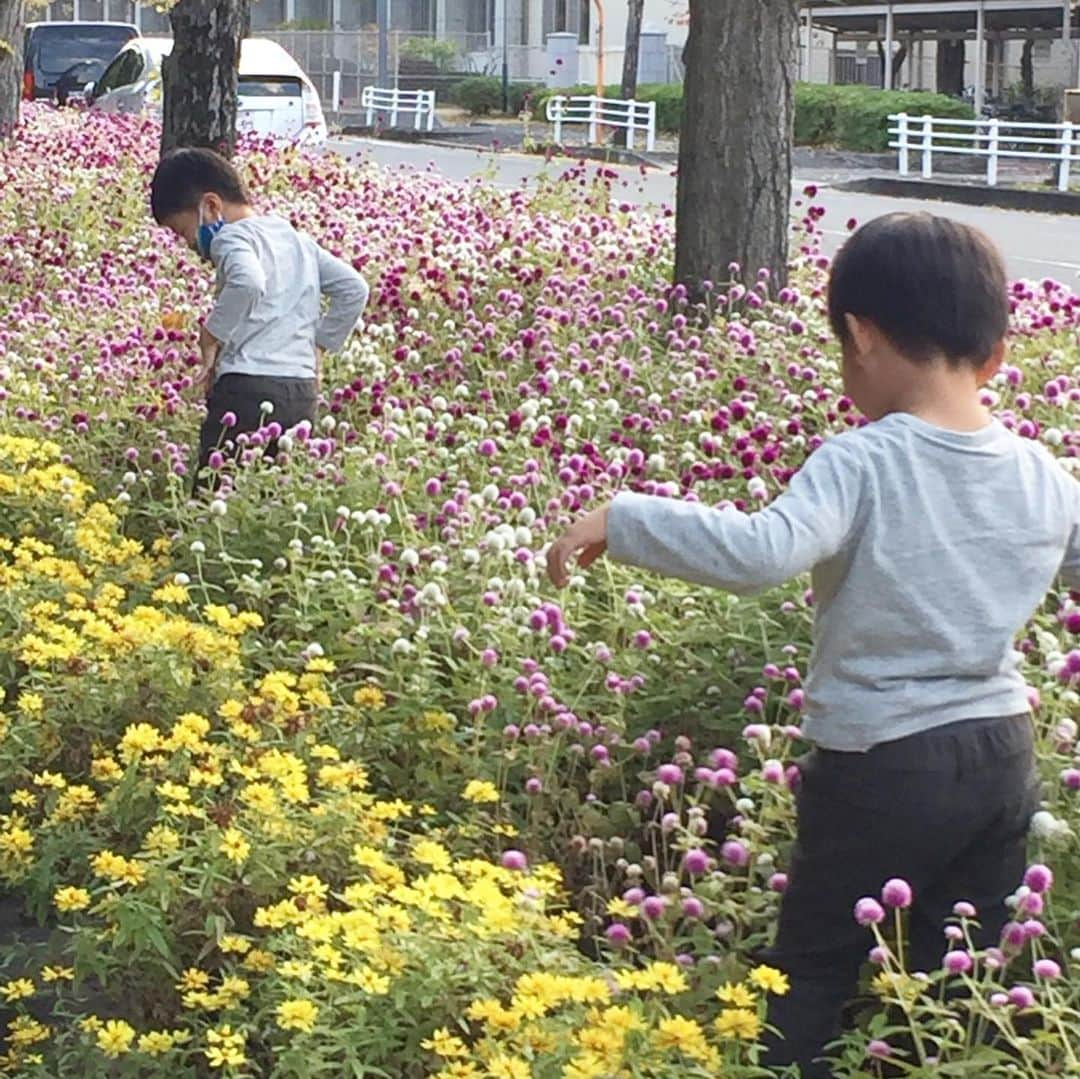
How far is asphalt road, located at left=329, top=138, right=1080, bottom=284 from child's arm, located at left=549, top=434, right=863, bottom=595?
10.1 metres

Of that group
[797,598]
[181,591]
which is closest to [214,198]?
[181,591]

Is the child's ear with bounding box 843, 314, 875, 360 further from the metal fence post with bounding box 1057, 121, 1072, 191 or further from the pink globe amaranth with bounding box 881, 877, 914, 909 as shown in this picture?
the metal fence post with bounding box 1057, 121, 1072, 191

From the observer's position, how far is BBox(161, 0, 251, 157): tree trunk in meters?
12.7

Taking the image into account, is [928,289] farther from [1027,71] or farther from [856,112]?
[1027,71]

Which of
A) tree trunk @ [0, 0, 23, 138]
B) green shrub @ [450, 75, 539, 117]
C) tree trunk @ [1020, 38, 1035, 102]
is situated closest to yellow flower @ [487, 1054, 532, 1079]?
tree trunk @ [0, 0, 23, 138]

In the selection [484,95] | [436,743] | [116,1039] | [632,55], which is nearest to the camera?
[116,1039]

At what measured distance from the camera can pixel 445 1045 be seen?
2957 millimetres

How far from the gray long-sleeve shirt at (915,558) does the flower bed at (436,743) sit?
307 mm

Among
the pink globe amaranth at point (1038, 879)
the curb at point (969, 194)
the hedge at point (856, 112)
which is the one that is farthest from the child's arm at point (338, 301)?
the hedge at point (856, 112)

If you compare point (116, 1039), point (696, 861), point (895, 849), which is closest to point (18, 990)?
point (116, 1039)

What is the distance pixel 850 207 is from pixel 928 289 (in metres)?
20.2

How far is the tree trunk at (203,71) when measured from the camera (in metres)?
12.7

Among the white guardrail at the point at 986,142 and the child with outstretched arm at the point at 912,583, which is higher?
the white guardrail at the point at 986,142

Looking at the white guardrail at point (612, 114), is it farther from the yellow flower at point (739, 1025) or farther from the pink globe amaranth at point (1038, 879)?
the yellow flower at point (739, 1025)
